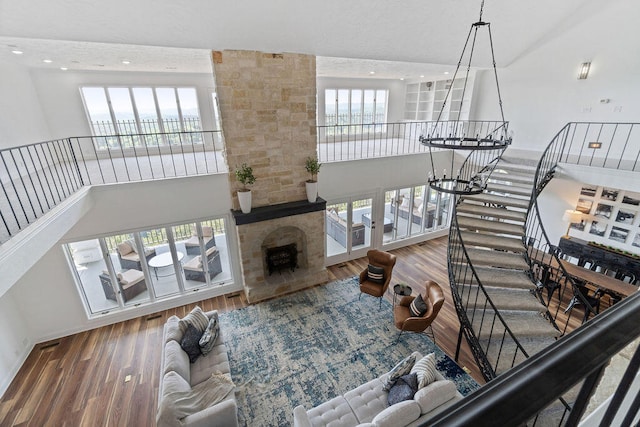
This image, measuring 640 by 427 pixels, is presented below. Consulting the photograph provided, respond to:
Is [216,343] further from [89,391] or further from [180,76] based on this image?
[180,76]

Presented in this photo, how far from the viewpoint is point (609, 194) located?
7332mm

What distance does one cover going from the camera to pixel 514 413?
0.48 m

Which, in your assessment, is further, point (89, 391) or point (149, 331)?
point (149, 331)

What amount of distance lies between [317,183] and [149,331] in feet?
15.6

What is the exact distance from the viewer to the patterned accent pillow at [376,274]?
644 cm

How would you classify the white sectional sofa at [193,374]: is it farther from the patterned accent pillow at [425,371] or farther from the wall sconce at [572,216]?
the wall sconce at [572,216]

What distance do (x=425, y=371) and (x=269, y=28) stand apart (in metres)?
5.86

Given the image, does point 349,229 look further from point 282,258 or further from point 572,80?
point 572,80

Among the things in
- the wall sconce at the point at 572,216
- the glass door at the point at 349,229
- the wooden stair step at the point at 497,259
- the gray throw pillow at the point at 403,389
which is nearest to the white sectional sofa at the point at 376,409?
the gray throw pillow at the point at 403,389

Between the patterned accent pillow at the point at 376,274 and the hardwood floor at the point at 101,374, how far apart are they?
24.7 inches

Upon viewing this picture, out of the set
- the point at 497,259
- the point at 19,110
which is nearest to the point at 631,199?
the point at 497,259

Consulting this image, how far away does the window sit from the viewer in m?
11.4

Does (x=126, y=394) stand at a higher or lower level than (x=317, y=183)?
lower

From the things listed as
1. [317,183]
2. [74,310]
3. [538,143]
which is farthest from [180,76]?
[538,143]
